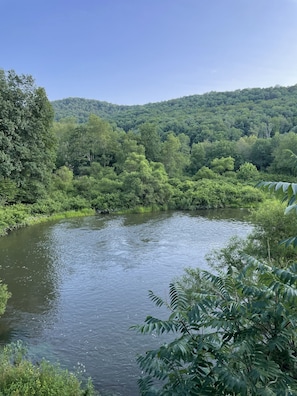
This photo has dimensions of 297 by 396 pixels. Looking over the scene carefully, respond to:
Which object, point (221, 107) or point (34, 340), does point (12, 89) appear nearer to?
point (34, 340)

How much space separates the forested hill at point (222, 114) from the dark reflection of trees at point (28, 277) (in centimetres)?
5913

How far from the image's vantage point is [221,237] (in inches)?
1135

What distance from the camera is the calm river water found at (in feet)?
40.8

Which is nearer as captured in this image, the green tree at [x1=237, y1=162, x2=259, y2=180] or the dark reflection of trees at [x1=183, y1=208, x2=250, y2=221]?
the dark reflection of trees at [x1=183, y1=208, x2=250, y2=221]

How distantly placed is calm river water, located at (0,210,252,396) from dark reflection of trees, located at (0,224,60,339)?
0.15ft

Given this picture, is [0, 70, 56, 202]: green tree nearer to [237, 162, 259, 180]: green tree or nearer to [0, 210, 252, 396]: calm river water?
[0, 210, 252, 396]: calm river water

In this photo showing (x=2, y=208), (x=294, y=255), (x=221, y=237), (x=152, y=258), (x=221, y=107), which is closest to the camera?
(x=294, y=255)

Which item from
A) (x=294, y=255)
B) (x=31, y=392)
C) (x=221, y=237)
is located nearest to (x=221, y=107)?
(x=221, y=237)

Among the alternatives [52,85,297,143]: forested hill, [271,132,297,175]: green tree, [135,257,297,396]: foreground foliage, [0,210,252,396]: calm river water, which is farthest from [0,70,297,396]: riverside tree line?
[0,210,252,396]: calm river water

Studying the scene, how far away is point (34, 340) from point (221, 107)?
106 meters

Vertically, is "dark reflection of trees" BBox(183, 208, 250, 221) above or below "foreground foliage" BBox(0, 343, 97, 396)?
below

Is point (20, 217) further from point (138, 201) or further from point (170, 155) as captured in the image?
point (170, 155)

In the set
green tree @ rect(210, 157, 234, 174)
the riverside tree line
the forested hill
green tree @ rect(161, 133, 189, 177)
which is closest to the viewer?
the riverside tree line

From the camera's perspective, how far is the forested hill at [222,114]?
84875 mm
